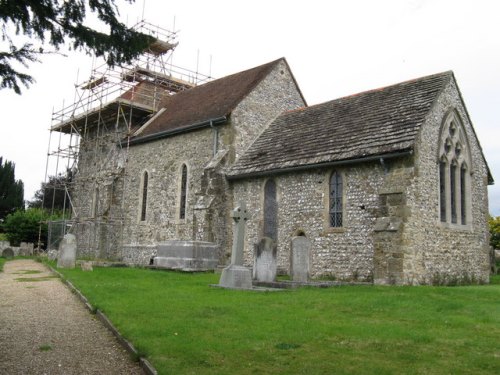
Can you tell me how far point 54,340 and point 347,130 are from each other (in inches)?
529

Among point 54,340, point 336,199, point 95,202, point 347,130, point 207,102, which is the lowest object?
point 54,340

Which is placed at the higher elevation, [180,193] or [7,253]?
[180,193]

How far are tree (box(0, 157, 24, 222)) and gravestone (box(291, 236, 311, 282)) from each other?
3952 cm

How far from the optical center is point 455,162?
1855cm

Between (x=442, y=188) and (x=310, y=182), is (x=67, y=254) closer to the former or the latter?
(x=310, y=182)

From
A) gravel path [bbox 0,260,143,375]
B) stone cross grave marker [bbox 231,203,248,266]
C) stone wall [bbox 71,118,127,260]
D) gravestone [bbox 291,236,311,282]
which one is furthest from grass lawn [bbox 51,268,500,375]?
stone wall [bbox 71,118,127,260]

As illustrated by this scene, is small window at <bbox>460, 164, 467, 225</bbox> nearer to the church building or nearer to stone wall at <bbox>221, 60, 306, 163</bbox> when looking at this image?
the church building

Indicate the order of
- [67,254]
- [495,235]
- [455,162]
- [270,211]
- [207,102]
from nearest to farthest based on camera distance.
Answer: [455,162], [270,211], [67,254], [207,102], [495,235]

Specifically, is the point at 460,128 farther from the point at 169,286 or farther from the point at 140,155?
the point at 140,155

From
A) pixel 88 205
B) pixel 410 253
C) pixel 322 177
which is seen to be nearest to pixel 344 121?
pixel 322 177

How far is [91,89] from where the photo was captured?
34.9m

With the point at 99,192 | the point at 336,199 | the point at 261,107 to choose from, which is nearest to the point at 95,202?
the point at 99,192

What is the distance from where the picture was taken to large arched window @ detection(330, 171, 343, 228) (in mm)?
17484

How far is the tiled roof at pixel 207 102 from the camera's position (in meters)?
23.5
